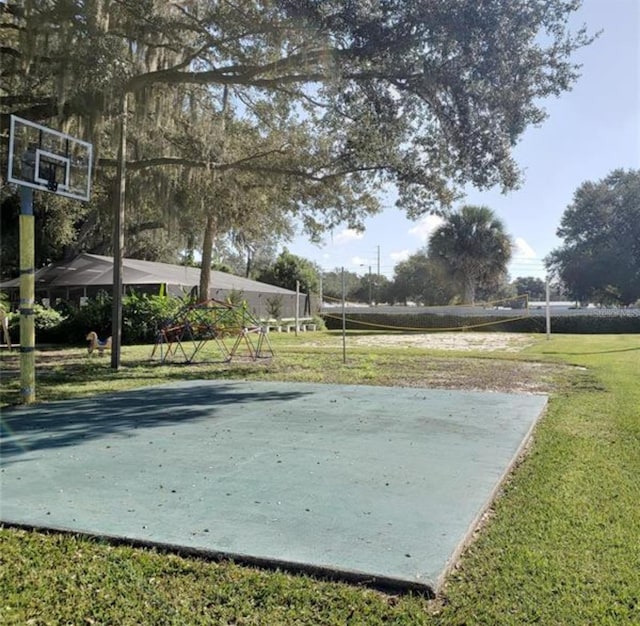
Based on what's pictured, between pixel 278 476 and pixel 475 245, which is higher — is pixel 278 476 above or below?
below

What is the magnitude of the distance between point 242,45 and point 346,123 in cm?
247

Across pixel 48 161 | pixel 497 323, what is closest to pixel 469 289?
pixel 497 323

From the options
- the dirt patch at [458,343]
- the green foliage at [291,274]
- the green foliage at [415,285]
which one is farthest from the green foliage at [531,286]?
the dirt patch at [458,343]

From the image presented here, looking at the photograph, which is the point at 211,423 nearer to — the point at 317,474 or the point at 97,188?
the point at 317,474

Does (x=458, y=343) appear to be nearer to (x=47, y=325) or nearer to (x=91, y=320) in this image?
(x=91, y=320)

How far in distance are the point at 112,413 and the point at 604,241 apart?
4052 centimetres

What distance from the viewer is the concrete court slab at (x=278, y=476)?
327 centimetres

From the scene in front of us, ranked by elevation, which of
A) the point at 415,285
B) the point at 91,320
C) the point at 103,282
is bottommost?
the point at 91,320

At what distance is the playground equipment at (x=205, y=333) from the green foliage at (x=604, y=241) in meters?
29.7

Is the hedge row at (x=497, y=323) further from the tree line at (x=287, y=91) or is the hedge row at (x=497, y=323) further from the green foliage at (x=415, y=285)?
the green foliage at (x=415, y=285)

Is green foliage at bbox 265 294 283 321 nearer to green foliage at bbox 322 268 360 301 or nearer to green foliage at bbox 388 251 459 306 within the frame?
green foliage at bbox 322 268 360 301

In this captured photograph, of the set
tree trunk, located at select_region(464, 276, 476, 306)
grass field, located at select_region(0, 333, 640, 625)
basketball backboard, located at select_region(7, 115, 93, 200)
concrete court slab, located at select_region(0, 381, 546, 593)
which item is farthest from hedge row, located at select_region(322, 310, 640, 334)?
grass field, located at select_region(0, 333, 640, 625)

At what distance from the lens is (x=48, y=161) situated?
26.5ft

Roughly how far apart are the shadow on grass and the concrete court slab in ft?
0.14
